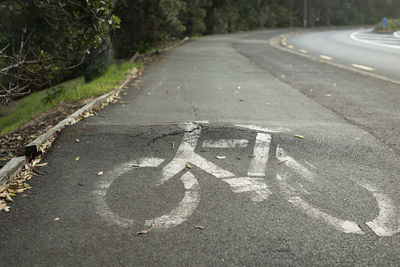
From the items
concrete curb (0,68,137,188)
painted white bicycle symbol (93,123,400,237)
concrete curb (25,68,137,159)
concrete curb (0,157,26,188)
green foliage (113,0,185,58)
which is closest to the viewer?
painted white bicycle symbol (93,123,400,237)

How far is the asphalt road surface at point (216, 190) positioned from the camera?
2.89 meters

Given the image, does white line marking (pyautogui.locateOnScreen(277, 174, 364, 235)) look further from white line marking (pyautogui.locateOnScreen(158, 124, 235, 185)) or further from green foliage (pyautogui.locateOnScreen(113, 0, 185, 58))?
green foliage (pyautogui.locateOnScreen(113, 0, 185, 58))

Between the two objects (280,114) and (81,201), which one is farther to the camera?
(280,114)

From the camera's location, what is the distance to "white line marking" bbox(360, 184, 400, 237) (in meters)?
3.12

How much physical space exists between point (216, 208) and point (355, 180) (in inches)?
62.5

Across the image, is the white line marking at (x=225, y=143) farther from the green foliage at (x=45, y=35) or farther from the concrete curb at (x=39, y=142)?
the green foliage at (x=45, y=35)

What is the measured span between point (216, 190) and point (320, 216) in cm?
101

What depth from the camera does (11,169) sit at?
4.22 metres

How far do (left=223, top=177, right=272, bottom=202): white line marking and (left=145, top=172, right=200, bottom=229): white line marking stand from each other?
36 centimetres

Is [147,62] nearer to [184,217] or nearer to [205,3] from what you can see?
[184,217]

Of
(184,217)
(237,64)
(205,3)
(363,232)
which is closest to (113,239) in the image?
(184,217)

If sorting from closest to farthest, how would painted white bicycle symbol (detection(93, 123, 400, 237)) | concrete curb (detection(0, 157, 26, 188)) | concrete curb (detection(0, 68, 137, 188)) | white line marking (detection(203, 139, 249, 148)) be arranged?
1. painted white bicycle symbol (detection(93, 123, 400, 237))
2. concrete curb (detection(0, 157, 26, 188))
3. concrete curb (detection(0, 68, 137, 188))
4. white line marking (detection(203, 139, 249, 148))

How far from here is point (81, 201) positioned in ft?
12.1

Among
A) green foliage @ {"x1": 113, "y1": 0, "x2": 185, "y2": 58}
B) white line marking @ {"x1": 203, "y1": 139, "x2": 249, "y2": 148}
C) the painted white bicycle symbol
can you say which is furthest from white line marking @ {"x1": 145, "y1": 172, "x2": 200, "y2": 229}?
green foliage @ {"x1": 113, "y1": 0, "x2": 185, "y2": 58}
